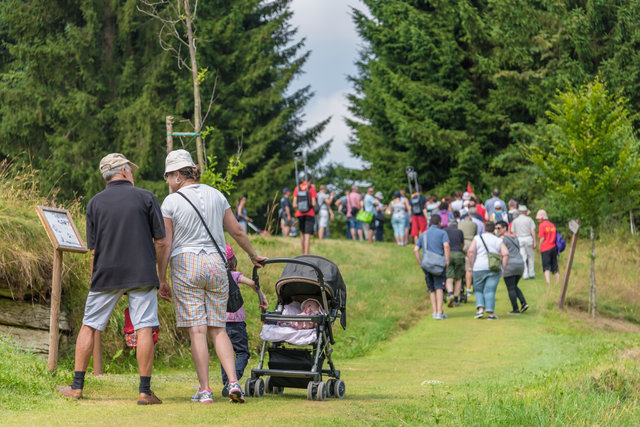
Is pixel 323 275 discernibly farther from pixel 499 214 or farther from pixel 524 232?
pixel 499 214

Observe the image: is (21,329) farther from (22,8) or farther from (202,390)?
(22,8)

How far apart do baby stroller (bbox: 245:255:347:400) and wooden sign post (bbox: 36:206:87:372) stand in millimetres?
1884

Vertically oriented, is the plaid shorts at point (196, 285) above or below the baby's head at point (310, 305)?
above

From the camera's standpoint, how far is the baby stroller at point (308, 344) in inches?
337

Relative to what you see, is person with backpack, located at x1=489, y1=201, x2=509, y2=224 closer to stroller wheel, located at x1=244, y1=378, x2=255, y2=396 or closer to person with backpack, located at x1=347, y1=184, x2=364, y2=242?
person with backpack, located at x1=347, y1=184, x2=364, y2=242

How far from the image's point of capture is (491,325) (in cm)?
1680

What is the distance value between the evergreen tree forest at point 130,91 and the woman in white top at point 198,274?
77.4 ft

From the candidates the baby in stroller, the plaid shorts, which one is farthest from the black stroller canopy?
the plaid shorts

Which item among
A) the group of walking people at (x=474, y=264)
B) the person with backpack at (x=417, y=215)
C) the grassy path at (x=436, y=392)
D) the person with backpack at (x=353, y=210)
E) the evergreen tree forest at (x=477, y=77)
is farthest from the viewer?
the evergreen tree forest at (x=477, y=77)

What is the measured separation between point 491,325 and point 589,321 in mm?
2878

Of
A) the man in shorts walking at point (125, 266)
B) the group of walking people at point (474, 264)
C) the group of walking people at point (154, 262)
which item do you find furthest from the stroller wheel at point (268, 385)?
the group of walking people at point (474, 264)

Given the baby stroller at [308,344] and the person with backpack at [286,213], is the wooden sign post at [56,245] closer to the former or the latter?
the baby stroller at [308,344]

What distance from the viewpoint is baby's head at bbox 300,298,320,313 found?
911 cm

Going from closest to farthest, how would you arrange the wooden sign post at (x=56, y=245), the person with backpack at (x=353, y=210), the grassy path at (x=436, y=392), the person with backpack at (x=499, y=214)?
the grassy path at (x=436, y=392), the wooden sign post at (x=56, y=245), the person with backpack at (x=499, y=214), the person with backpack at (x=353, y=210)
